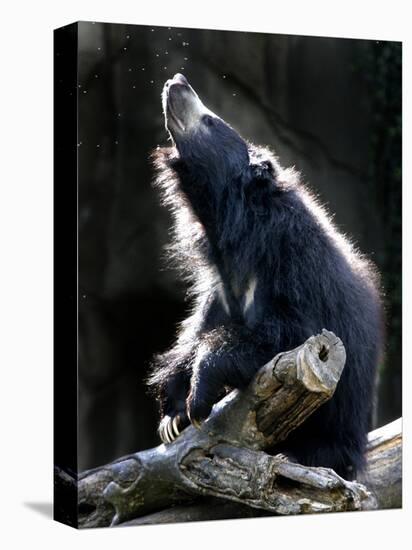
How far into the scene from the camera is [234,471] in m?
6.79

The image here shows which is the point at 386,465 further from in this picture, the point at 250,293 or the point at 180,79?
the point at 180,79

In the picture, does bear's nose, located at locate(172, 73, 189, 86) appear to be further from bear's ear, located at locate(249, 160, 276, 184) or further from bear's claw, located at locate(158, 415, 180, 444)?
bear's claw, located at locate(158, 415, 180, 444)

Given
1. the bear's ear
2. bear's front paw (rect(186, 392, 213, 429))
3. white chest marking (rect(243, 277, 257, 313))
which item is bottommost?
bear's front paw (rect(186, 392, 213, 429))

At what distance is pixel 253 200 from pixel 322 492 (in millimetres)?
1714

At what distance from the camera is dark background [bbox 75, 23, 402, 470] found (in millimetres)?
Result: 6973

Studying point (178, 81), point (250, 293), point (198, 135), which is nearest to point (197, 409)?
point (250, 293)

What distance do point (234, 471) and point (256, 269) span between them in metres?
1.16

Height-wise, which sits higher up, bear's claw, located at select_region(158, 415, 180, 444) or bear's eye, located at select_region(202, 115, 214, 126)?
bear's eye, located at select_region(202, 115, 214, 126)

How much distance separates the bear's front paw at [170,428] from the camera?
707 cm

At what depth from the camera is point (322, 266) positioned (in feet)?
23.6

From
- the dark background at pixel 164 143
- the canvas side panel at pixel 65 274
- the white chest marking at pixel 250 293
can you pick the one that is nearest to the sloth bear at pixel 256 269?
the white chest marking at pixel 250 293

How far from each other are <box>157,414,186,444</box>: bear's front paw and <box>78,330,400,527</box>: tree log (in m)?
0.08

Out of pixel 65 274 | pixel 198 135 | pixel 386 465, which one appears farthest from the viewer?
pixel 386 465

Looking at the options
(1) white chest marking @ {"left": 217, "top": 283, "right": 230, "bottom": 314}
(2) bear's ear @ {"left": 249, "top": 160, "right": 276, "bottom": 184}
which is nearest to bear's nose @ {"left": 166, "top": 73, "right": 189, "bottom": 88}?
(2) bear's ear @ {"left": 249, "top": 160, "right": 276, "bottom": 184}
